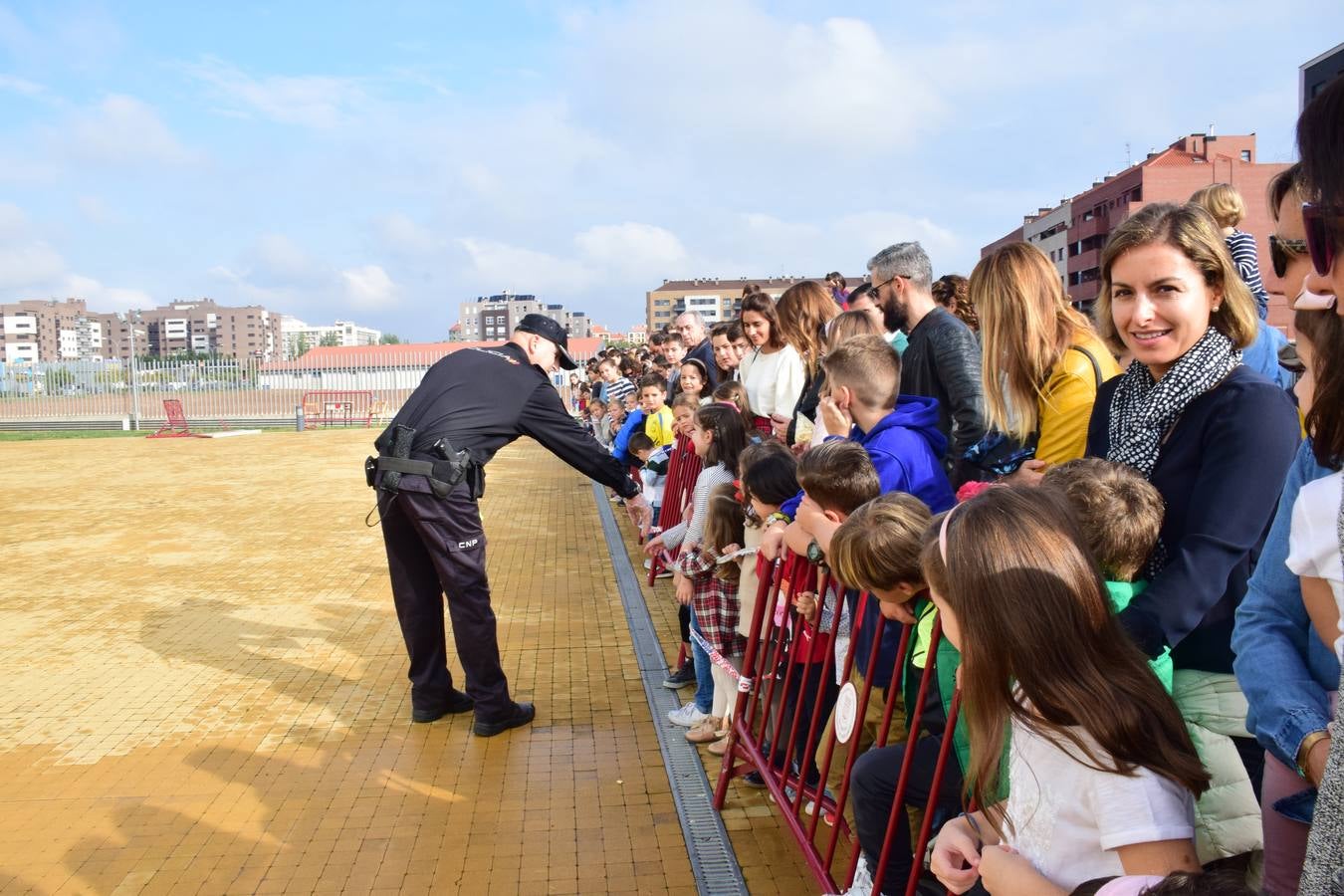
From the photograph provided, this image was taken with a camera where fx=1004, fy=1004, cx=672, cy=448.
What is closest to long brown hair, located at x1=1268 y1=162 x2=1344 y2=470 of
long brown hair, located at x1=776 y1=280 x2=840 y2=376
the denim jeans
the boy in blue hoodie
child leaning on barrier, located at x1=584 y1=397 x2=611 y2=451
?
the boy in blue hoodie

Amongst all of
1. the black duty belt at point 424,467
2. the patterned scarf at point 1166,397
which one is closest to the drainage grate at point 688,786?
the black duty belt at point 424,467

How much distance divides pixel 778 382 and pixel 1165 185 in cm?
6314

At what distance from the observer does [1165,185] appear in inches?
2371

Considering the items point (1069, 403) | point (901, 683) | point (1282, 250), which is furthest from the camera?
point (1069, 403)

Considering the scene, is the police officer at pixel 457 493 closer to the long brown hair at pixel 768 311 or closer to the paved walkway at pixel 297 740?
the paved walkway at pixel 297 740

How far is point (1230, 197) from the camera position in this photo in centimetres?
438

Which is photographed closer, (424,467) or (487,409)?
(424,467)

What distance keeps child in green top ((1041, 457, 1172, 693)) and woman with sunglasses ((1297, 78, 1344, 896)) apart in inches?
44.5

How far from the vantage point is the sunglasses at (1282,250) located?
75.4 inches

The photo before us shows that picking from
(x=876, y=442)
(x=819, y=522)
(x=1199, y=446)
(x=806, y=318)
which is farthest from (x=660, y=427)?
(x=1199, y=446)

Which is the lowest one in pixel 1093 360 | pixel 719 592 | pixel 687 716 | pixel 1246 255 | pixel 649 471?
pixel 687 716

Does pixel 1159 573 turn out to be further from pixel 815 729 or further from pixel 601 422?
pixel 601 422

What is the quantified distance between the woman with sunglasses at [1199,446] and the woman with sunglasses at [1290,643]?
21cm

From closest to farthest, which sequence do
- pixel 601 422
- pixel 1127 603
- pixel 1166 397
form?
pixel 1127 603 → pixel 1166 397 → pixel 601 422
